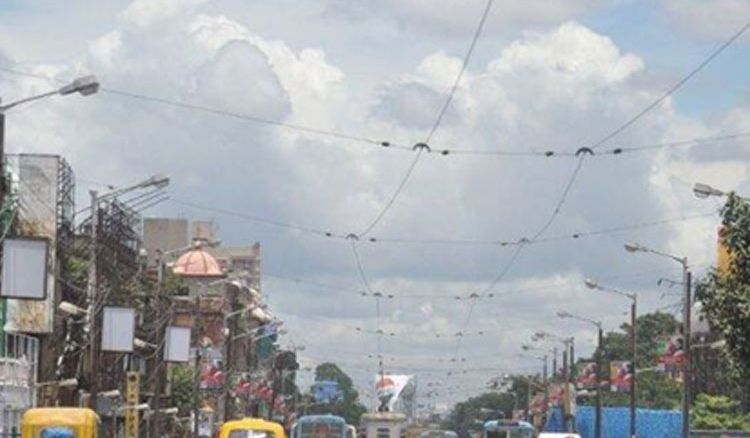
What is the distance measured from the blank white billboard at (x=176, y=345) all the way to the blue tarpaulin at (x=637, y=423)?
27.9 m

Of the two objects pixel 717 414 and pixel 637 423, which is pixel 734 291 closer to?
pixel 637 423

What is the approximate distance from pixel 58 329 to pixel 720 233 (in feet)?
147

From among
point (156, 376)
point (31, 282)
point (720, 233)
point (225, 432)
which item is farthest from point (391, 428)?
point (720, 233)

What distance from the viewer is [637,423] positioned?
115 m

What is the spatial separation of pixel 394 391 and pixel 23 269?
67.2m

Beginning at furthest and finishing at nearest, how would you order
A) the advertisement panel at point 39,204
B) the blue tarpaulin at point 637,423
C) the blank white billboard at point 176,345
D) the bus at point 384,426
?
the blue tarpaulin at point 637,423, the bus at point 384,426, the blank white billboard at point 176,345, the advertisement panel at point 39,204

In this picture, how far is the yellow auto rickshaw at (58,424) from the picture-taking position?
5241cm

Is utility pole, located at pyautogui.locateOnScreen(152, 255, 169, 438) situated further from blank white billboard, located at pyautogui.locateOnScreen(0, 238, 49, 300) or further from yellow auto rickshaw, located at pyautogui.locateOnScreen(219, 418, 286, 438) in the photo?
blank white billboard, located at pyautogui.locateOnScreen(0, 238, 49, 300)

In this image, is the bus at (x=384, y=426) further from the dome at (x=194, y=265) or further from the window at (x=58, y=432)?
the dome at (x=194, y=265)

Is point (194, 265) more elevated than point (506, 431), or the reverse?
point (194, 265)

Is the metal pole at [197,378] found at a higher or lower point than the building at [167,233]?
lower

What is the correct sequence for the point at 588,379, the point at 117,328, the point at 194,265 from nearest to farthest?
the point at 117,328, the point at 588,379, the point at 194,265

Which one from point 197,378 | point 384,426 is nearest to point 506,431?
point 384,426

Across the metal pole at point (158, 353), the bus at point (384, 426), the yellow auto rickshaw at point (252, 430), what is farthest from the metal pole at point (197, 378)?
the yellow auto rickshaw at point (252, 430)
